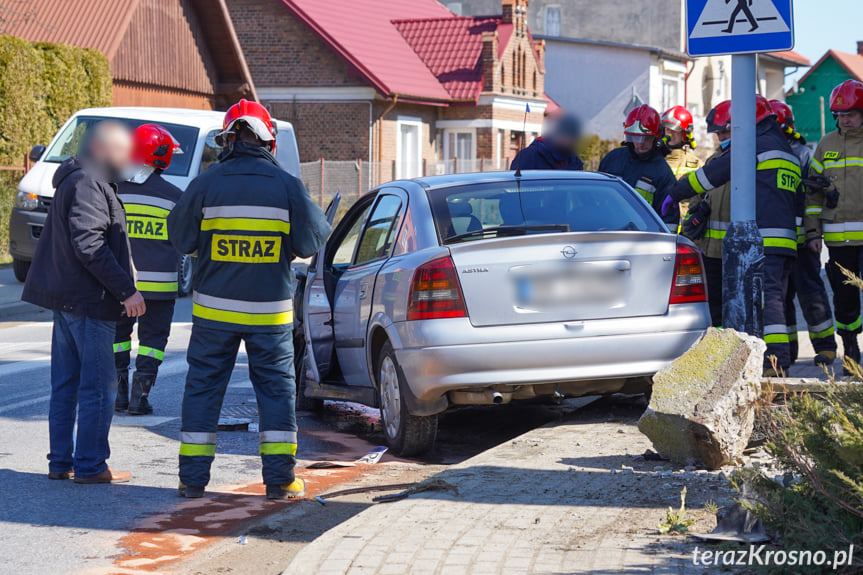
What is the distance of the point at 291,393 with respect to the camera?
6.19 m

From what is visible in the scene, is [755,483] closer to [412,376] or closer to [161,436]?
[412,376]

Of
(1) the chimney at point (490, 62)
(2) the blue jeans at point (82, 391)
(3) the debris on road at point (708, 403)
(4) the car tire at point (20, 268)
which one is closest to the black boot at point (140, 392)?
(2) the blue jeans at point (82, 391)

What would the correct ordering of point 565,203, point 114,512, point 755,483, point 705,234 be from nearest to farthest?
point 755,483 < point 114,512 < point 565,203 < point 705,234

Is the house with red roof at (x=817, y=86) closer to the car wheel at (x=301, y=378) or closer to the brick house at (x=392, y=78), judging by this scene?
the brick house at (x=392, y=78)

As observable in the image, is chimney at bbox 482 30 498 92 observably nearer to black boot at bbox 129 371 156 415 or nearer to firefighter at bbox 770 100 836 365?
firefighter at bbox 770 100 836 365

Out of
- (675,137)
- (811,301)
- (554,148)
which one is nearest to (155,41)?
(554,148)

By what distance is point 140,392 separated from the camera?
854cm

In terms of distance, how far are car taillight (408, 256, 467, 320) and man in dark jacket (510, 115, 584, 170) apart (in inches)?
153

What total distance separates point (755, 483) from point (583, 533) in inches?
29.6

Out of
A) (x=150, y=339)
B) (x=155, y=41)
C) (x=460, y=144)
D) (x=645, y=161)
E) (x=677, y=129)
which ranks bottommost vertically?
(x=150, y=339)

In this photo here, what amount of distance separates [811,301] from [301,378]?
3971 millimetres

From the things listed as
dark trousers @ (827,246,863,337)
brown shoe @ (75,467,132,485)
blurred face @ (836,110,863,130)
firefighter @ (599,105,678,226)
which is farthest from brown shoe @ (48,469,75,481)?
blurred face @ (836,110,863,130)

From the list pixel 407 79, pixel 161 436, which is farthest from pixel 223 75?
pixel 161 436

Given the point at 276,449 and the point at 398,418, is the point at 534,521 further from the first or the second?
the point at 398,418
